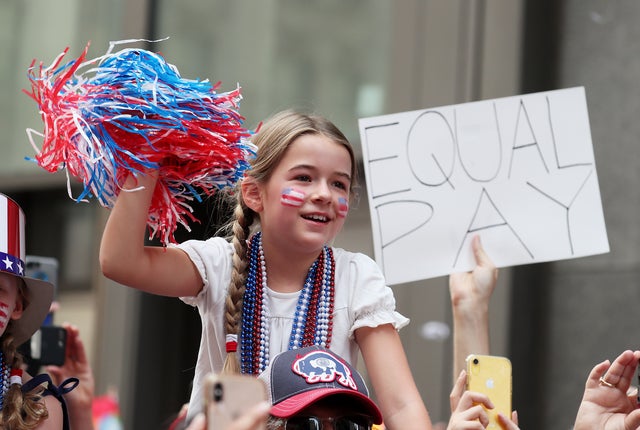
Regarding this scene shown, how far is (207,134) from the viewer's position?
96.4 inches

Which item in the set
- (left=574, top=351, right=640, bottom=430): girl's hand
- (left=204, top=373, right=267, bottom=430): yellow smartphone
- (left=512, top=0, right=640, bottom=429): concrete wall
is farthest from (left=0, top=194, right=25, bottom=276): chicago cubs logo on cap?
(left=512, top=0, right=640, bottom=429): concrete wall

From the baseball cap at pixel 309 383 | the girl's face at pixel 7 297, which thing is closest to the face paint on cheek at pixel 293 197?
the baseball cap at pixel 309 383

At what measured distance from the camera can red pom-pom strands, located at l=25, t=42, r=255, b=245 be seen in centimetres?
239

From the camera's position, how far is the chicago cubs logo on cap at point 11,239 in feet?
9.02

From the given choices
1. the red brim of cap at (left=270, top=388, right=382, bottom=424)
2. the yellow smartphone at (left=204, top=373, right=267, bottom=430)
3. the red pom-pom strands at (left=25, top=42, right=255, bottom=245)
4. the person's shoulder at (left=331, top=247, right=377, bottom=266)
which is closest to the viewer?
the yellow smartphone at (left=204, top=373, right=267, bottom=430)

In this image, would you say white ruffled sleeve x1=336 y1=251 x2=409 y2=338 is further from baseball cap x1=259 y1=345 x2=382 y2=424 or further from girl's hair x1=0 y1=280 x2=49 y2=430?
girl's hair x1=0 y1=280 x2=49 y2=430

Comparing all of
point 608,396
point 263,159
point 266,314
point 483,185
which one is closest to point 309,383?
point 266,314

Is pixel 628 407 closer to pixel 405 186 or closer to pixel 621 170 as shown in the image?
pixel 405 186

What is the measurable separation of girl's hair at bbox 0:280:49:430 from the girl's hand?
1.27m

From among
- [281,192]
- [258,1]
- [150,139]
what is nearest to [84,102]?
[150,139]

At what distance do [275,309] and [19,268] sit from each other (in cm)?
→ 62

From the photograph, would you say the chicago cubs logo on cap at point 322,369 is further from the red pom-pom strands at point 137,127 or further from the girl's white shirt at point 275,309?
the red pom-pom strands at point 137,127

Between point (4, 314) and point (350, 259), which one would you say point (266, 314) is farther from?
point (4, 314)

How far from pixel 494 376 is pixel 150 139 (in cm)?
93
